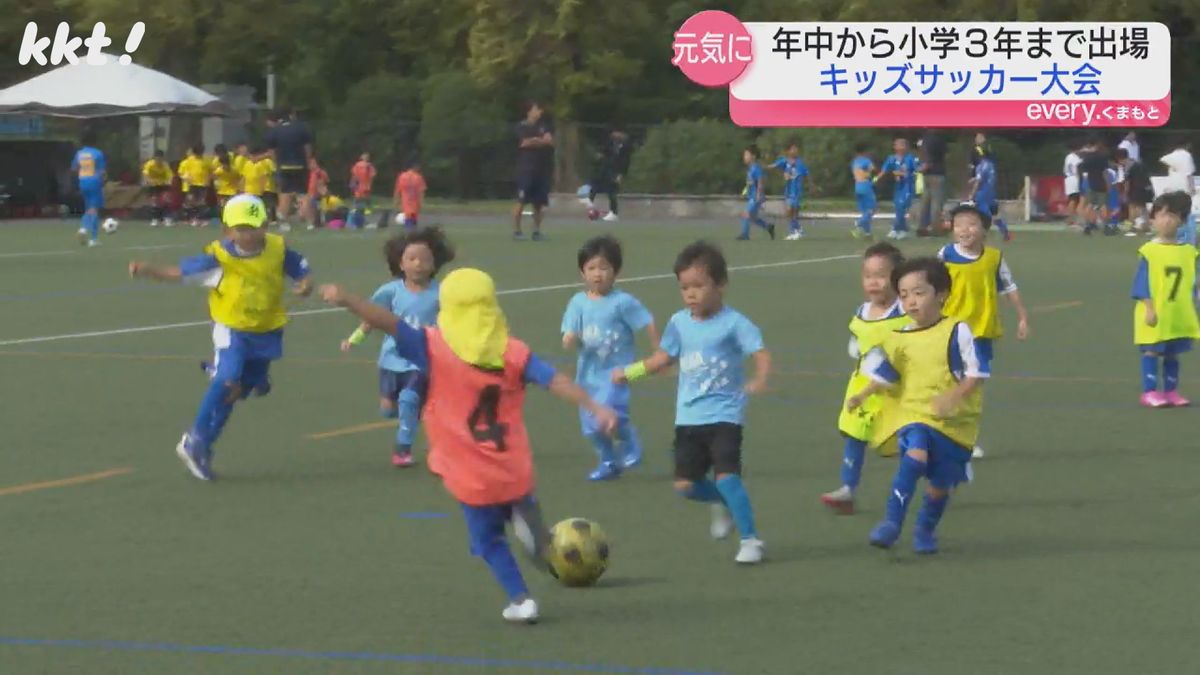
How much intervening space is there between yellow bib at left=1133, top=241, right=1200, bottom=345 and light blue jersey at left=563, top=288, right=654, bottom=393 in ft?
14.6

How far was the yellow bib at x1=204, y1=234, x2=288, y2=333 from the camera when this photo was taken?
1176cm

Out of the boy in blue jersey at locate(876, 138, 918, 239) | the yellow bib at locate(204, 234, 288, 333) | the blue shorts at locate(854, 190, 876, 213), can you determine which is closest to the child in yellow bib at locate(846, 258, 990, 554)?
the yellow bib at locate(204, 234, 288, 333)

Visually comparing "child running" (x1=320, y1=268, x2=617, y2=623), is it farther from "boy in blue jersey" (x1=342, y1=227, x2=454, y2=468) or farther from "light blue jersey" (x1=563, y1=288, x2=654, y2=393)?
"boy in blue jersey" (x1=342, y1=227, x2=454, y2=468)

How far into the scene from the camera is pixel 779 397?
15.3m

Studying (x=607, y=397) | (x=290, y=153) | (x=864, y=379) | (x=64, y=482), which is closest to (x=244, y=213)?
(x=64, y=482)

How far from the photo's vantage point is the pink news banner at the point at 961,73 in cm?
4781

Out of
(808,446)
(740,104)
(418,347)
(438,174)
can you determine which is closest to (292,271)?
(808,446)

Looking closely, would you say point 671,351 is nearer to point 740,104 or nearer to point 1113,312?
point 1113,312

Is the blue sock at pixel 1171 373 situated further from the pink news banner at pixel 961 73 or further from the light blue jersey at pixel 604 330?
the pink news banner at pixel 961 73

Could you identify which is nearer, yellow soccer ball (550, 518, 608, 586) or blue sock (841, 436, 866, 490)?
yellow soccer ball (550, 518, 608, 586)

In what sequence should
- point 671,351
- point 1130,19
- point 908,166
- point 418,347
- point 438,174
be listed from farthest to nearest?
point 438,174, point 1130,19, point 908,166, point 671,351, point 418,347

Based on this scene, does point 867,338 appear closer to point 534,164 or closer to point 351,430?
point 351,430

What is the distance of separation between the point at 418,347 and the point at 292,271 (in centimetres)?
400

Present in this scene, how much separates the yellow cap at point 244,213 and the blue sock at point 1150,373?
602cm
